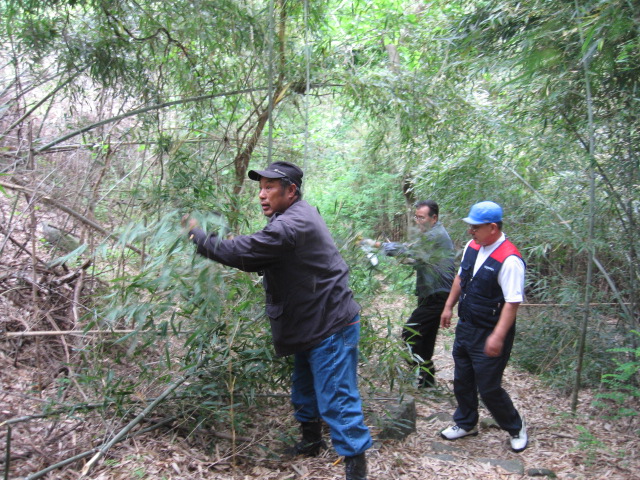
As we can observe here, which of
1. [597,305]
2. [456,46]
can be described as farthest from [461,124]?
[597,305]

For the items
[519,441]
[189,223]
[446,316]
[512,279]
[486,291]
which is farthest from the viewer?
[446,316]

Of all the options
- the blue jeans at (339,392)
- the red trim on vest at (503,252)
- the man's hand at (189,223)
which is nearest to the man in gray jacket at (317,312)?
the blue jeans at (339,392)

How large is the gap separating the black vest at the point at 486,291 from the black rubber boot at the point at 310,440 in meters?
1.31

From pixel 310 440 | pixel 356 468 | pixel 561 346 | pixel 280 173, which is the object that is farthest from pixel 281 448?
pixel 561 346

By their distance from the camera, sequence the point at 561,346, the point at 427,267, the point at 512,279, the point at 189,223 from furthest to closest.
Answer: the point at 561,346 < the point at 427,267 < the point at 512,279 < the point at 189,223

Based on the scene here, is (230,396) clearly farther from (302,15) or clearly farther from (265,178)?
(302,15)

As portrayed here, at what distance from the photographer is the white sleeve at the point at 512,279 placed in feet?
10.8

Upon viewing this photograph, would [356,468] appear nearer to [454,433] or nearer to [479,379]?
[479,379]

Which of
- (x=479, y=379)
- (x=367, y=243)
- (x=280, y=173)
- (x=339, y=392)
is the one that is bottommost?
(x=479, y=379)

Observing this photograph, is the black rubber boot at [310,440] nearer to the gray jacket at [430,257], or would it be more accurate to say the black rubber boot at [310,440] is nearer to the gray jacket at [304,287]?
the gray jacket at [304,287]

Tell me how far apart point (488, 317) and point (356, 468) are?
1400mm

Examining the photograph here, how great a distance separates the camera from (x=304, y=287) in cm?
272

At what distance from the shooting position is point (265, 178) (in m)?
2.79

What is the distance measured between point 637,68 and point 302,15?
2.60 metres
